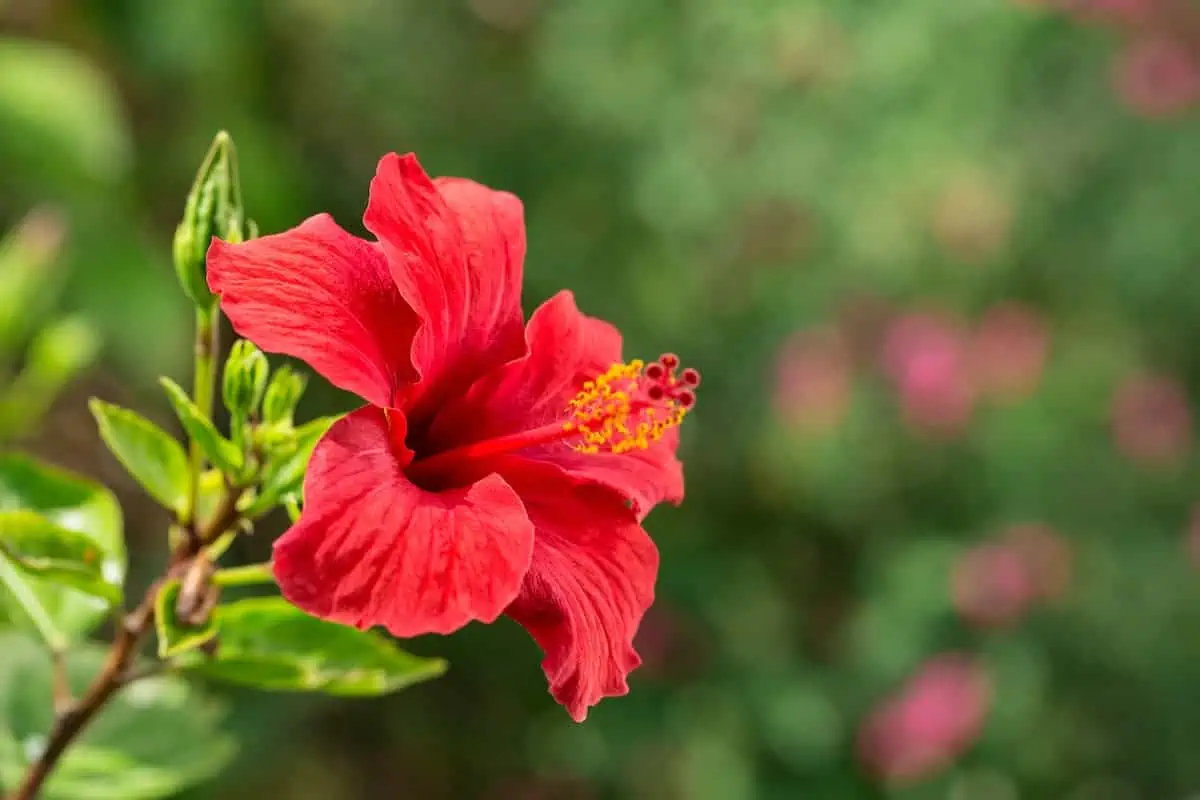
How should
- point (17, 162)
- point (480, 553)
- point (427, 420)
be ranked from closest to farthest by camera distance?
1. point (480, 553)
2. point (427, 420)
3. point (17, 162)

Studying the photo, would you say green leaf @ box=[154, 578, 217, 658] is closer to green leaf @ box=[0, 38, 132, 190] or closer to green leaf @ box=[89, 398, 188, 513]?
green leaf @ box=[89, 398, 188, 513]

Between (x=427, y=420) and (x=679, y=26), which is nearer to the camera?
(x=427, y=420)

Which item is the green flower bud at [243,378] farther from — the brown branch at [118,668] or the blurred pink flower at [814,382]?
the blurred pink flower at [814,382]

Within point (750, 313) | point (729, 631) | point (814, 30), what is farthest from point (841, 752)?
point (814, 30)

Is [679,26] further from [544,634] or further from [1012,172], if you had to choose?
[544,634]

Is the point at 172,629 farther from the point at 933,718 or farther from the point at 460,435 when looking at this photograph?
the point at 933,718

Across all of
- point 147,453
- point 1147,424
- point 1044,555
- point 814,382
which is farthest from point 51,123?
point 1147,424
